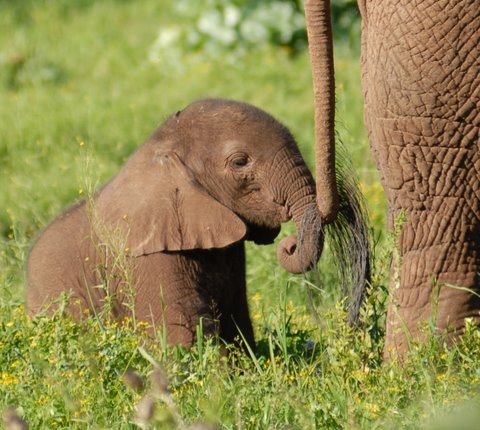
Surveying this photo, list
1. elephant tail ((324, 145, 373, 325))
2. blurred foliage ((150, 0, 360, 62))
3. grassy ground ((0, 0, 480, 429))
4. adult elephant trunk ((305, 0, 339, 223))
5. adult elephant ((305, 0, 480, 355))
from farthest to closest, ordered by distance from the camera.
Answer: blurred foliage ((150, 0, 360, 62)) < elephant tail ((324, 145, 373, 325)) < adult elephant trunk ((305, 0, 339, 223)) < adult elephant ((305, 0, 480, 355)) < grassy ground ((0, 0, 480, 429))

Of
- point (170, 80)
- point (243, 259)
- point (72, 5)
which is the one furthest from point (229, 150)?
point (72, 5)

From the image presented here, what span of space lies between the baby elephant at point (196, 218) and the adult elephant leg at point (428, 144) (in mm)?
449

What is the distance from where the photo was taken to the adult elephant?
175 inches

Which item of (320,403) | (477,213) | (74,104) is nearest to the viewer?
(320,403)

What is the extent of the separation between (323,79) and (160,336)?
0.99m

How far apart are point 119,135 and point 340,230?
420 centimetres

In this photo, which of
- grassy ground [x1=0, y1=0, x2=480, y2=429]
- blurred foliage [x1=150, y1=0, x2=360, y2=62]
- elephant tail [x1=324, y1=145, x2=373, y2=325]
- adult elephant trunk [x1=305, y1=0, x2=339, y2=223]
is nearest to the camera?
grassy ground [x1=0, y1=0, x2=480, y2=429]

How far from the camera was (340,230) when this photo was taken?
4.98m

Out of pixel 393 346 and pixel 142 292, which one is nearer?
pixel 393 346

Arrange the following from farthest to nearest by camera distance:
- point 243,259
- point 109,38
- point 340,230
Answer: point 109,38 → point 243,259 → point 340,230

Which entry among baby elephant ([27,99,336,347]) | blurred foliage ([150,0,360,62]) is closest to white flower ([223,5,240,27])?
blurred foliage ([150,0,360,62])

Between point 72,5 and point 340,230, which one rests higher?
point 72,5

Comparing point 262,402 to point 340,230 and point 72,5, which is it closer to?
point 340,230

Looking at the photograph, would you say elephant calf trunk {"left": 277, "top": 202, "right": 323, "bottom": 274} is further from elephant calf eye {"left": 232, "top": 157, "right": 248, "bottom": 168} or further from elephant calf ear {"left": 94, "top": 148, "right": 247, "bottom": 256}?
elephant calf eye {"left": 232, "top": 157, "right": 248, "bottom": 168}
